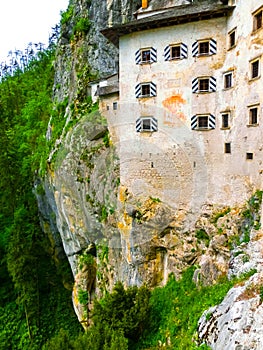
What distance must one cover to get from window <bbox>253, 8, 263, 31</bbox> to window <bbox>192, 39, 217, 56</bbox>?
116 inches

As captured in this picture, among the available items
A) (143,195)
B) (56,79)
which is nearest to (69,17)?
(56,79)

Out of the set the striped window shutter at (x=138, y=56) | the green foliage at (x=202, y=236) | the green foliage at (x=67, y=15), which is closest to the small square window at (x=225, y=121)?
the green foliage at (x=202, y=236)

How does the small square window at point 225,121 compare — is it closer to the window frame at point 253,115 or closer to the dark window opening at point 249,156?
the window frame at point 253,115

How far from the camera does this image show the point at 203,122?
1911cm

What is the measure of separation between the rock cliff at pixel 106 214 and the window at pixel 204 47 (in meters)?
7.76

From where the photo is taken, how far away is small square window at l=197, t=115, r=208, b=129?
19.1 metres

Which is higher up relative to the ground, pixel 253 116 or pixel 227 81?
pixel 227 81

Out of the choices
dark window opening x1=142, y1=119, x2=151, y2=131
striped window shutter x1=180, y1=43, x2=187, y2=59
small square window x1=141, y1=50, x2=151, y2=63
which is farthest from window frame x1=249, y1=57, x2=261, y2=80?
dark window opening x1=142, y1=119, x2=151, y2=131

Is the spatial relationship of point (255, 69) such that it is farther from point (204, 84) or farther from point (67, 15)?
point (67, 15)

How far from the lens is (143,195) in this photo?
67.3ft

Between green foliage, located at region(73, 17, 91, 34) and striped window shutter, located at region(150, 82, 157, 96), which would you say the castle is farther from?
green foliage, located at region(73, 17, 91, 34)

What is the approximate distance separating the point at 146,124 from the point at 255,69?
6810mm

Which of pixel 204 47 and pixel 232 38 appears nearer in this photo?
pixel 232 38

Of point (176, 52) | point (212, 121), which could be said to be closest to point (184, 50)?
point (176, 52)
